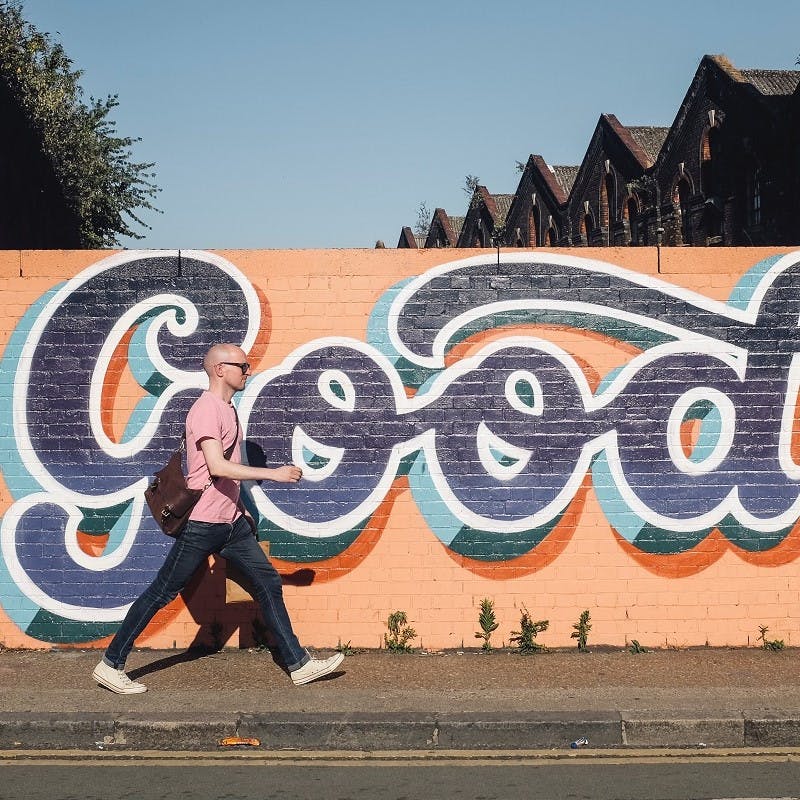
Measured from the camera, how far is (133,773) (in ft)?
17.0

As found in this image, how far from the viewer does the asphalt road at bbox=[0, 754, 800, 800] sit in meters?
4.88

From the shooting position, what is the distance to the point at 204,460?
614 centimetres

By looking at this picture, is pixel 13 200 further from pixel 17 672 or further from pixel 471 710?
pixel 471 710

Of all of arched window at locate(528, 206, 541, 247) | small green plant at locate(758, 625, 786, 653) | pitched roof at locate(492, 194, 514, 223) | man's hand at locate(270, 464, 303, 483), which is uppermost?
pitched roof at locate(492, 194, 514, 223)

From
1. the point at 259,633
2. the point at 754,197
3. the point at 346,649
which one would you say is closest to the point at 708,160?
the point at 754,197

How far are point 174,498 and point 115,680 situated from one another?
3.56ft

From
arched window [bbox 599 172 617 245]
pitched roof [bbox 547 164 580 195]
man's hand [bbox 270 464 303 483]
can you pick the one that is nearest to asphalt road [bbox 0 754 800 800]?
man's hand [bbox 270 464 303 483]

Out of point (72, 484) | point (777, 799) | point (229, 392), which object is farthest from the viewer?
point (72, 484)

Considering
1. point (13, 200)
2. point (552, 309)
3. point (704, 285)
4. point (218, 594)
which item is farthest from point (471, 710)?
point (13, 200)

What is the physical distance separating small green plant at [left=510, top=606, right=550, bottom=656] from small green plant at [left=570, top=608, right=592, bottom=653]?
0.70 feet

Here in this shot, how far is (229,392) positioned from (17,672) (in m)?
2.25

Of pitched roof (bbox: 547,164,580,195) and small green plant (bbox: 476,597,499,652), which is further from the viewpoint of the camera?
pitched roof (bbox: 547,164,580,195)

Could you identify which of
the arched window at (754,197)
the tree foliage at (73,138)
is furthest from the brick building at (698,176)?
the tree foliage at (73,138)

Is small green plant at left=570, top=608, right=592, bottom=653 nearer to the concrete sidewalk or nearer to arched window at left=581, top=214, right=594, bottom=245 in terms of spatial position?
the concrete sidewalk
